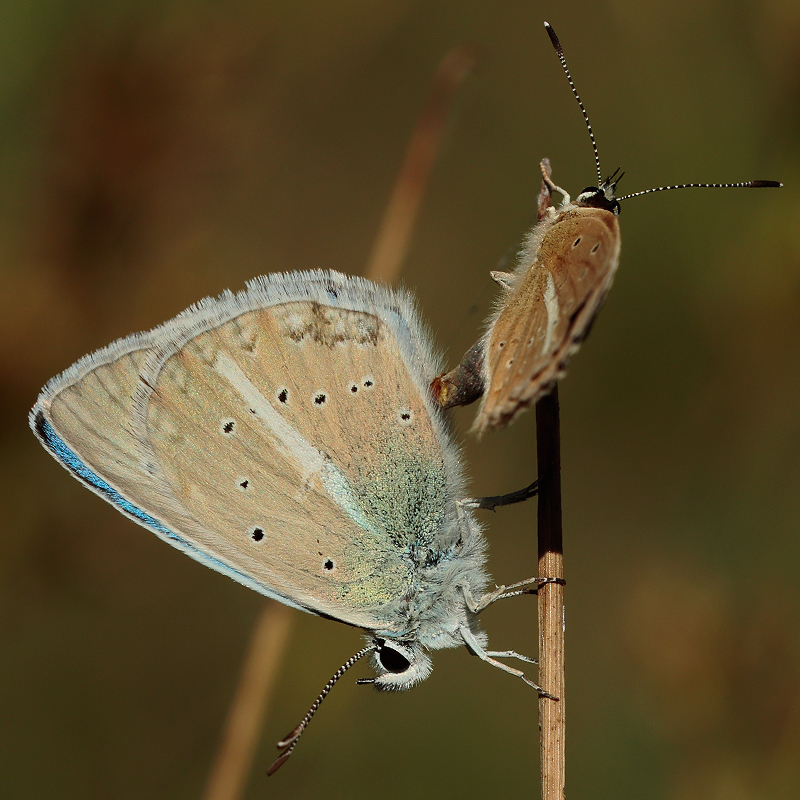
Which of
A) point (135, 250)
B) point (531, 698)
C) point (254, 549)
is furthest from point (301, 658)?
point (135, 250)

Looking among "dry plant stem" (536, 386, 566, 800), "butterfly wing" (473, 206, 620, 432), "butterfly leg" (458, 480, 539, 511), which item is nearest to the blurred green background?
"butterfly leg" (458, 480, 539, 511)

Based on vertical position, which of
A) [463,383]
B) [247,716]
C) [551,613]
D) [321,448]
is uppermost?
[463,383]

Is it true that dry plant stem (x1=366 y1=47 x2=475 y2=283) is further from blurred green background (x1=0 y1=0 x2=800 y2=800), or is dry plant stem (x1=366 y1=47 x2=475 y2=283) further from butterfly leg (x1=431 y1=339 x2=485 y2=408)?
blurred green background (x1=0 y1=0 x2=800 y2=800)

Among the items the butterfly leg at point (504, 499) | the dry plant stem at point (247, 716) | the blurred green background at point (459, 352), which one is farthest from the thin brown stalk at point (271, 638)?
the blurred green background at point (459, 352)

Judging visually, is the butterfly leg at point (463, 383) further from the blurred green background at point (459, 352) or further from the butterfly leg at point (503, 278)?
the blurred green background at point (459, 352)

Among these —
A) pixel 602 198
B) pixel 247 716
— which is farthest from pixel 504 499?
pixel 247 716

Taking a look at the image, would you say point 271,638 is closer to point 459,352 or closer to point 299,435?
point 299,435
